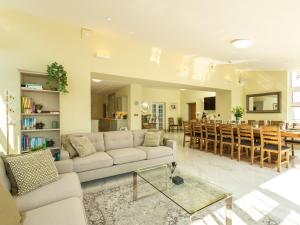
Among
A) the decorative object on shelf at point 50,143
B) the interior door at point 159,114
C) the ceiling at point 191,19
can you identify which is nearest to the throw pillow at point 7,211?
the decorative object on shelf at point 50,143

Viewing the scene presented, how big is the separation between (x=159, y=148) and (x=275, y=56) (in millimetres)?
4175

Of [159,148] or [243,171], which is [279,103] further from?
[159,148]

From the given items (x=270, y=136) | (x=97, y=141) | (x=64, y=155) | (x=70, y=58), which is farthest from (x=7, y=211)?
(x=270, y=136)

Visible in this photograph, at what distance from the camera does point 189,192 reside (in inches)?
77.0

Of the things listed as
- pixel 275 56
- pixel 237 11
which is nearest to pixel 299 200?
pixel 237 11

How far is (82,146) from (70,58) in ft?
6.56

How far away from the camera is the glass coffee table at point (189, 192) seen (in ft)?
5.49

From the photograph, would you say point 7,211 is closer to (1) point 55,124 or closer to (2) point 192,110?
(1) point 55,124

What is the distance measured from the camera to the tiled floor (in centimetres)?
212

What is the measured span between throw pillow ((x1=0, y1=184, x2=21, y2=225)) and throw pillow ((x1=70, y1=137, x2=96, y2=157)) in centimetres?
167

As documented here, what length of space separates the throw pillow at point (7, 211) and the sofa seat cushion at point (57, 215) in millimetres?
106

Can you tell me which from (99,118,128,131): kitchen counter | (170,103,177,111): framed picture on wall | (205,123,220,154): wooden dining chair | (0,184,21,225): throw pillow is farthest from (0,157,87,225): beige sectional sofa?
(170,103,177,111): framed picture on wall

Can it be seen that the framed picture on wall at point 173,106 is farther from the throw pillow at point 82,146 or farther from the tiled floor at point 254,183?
the throw pillow at point 82,146

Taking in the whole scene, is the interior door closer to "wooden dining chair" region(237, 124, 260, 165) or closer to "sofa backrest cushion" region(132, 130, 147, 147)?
"sofa backrest cushion" region(132, 130, 147, 147)
